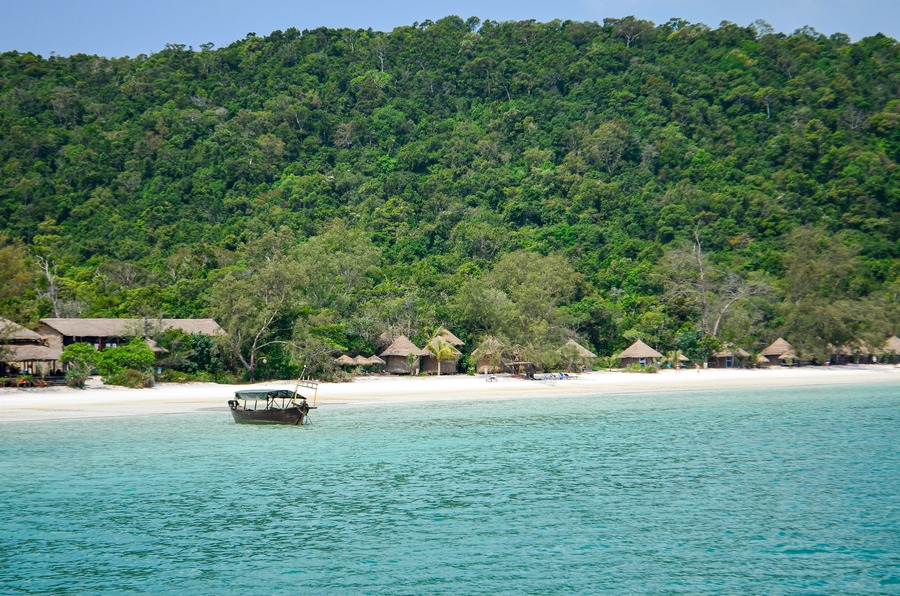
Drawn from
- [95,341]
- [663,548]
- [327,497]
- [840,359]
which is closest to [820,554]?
[663,548]

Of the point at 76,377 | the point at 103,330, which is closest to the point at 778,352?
the point at 103,330

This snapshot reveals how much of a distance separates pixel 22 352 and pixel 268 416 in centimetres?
1378

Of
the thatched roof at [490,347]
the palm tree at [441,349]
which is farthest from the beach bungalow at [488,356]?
the palm tree at [441,349]

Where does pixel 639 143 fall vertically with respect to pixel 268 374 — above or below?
above

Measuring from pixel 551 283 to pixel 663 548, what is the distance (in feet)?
133

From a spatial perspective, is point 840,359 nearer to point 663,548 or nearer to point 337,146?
point 663,548

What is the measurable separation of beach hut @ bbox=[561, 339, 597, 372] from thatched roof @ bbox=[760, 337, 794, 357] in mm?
13666

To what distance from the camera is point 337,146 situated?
10456cm

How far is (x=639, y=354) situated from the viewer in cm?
5528

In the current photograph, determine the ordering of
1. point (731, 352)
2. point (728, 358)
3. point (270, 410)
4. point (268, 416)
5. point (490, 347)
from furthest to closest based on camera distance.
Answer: point (728, 358)
point (731, 352)
point (490, 347)
point (268, 416)
point (270, 410)

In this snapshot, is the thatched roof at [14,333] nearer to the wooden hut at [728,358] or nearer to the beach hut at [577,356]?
the beach hut at [577,356]

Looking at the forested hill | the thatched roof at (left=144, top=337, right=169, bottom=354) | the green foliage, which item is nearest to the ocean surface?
the green foliage

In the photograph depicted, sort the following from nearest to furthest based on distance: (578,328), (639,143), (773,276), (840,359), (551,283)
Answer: (551,283) < (578,328) < (840,359) < (773,276) < (639,143)

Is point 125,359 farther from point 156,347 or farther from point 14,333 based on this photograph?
point 14,333
